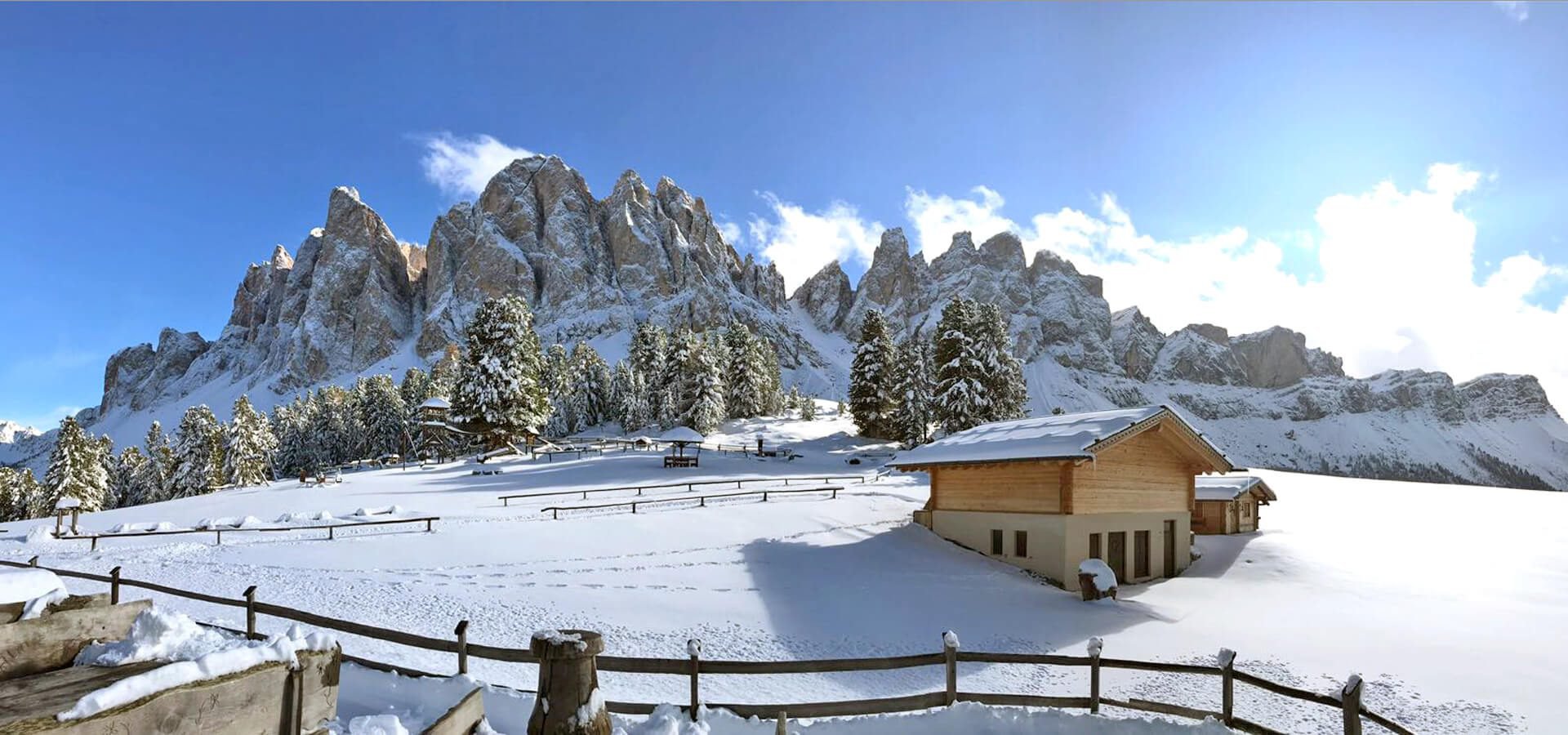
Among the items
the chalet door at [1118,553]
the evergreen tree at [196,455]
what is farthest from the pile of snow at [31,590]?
the evergreen tree at [196,455]

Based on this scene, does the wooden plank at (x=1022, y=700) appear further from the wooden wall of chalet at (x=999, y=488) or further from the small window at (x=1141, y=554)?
the small window at (x=1141, y=554)

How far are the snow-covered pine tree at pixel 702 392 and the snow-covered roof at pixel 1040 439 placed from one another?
4039 centimetres

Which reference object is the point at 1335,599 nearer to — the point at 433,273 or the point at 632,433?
the point at 632,433

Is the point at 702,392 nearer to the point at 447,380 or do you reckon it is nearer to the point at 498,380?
the point at 498,380

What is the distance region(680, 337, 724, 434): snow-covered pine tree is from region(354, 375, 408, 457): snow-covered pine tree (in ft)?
108

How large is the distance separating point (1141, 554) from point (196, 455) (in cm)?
6894

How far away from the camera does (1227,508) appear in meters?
30.3

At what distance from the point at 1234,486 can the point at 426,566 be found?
31647 millimetres

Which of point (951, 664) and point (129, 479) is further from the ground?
point (951, 664)

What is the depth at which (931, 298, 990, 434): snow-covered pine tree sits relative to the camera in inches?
1977

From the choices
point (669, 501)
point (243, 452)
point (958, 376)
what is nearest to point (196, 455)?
point (243, 452)

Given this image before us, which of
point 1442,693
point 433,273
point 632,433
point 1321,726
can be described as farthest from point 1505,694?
point 433,273

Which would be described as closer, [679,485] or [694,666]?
[694,666]

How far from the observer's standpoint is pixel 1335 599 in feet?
63.2
